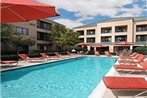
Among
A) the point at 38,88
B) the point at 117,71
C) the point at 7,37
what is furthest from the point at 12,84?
the point at 7,37

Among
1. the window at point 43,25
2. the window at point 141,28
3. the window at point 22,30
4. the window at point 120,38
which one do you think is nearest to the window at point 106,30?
the window at point 120,38

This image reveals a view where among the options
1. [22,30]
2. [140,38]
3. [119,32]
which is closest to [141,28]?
[140,38]

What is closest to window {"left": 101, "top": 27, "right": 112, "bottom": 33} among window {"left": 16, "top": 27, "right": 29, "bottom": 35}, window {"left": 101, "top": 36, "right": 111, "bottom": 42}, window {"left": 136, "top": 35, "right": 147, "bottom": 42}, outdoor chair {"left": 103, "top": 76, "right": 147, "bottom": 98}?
window {"left": 101, "top": 36, "right": 111, "bottom": 42}

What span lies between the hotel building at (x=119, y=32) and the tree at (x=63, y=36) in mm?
9849

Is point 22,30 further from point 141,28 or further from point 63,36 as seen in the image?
point 141,28

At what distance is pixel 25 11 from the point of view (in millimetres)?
5273

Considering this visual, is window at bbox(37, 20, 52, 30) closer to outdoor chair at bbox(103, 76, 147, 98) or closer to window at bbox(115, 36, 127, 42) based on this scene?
window at bbox(115, 36, 127, 42)

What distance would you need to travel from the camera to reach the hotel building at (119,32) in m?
Result: 51.2

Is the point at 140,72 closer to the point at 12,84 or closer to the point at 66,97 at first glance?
the point at 66,97

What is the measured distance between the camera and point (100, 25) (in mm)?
56344

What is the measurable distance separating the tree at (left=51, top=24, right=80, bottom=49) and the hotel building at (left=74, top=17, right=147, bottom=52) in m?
9.85

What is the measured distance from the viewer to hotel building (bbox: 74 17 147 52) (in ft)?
168

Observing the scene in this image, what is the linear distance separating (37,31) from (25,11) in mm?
38507

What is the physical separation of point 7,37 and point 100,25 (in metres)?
38.1
